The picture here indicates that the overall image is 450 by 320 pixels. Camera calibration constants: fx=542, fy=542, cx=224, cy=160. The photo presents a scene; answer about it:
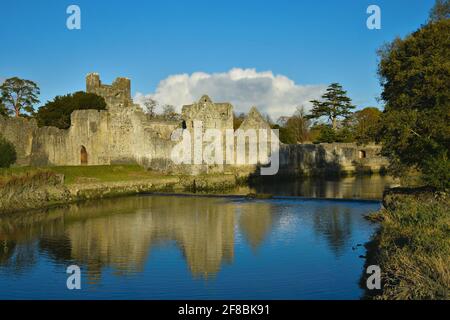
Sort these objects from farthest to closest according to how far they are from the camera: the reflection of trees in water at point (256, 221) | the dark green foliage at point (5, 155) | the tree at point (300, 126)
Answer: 1. the tree at point (300, 126)
2. the dark green foliage at point (5, 155)
3. the reflection of trees in water at point (256, 221)

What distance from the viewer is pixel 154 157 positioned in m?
37.0

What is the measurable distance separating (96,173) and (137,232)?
1478 cm

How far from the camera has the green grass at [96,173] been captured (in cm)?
2610

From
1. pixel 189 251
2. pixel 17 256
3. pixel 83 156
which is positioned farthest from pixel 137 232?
pixel 83 156

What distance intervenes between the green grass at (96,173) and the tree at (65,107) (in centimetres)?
1363

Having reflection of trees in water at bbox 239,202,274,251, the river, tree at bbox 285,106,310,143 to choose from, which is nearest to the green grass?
the river

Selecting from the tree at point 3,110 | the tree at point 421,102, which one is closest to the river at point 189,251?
the tree at point 421,102

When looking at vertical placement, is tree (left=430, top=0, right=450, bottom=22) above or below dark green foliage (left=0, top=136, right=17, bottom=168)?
above

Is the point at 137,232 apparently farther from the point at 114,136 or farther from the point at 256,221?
the point at 114,136

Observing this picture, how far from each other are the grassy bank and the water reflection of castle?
13.0 feet

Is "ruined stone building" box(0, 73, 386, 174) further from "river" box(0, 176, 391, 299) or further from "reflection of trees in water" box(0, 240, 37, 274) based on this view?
"reflection of trees in water" box(0, 240, 37, 274)

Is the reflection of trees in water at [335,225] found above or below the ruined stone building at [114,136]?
below

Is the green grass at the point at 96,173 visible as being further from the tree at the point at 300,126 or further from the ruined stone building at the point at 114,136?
the tree at the point at 300,126

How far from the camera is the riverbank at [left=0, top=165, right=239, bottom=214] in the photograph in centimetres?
2416
